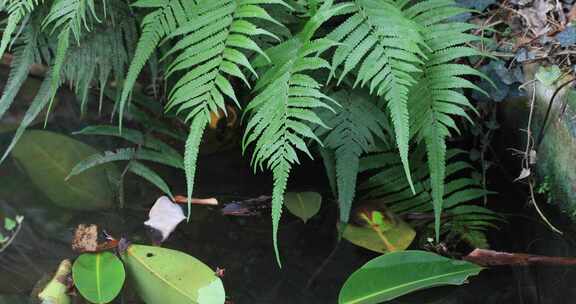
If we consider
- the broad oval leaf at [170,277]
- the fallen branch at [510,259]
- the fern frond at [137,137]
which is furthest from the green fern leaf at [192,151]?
the fallen branch at [510,259]

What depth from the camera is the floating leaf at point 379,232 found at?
68.7 inches

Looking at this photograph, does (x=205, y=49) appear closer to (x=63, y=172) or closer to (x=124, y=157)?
(x=124, y=157)

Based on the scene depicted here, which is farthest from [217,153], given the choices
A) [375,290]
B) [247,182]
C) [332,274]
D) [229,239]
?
[375,290]

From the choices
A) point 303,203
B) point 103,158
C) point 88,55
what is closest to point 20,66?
point 88,55

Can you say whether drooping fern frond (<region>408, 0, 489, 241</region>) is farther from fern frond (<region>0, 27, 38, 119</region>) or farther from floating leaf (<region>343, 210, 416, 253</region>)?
fern frond (<region>0, 27, 38, 119</region>)

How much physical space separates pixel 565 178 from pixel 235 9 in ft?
3.32

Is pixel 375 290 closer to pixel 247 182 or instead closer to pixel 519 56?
pixel 247 182

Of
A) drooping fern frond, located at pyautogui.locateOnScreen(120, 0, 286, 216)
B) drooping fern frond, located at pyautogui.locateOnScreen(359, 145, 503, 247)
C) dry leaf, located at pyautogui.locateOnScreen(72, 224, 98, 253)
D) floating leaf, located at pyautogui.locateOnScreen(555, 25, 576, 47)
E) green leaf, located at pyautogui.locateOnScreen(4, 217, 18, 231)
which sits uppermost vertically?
floating leaf, located at pyautogui.locateOnScreen(555, 25, 576, 47)

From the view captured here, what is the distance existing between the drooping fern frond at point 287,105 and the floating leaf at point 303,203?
0.43 meters

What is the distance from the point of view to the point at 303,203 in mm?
1920

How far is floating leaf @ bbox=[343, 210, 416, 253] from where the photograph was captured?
68.7 inches

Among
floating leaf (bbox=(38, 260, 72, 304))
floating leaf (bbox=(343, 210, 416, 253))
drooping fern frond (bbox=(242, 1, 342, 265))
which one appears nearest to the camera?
drooping fern frond (bbox=(242, 1, 342, 265))

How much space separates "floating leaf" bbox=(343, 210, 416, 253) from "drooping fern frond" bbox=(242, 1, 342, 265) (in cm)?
39

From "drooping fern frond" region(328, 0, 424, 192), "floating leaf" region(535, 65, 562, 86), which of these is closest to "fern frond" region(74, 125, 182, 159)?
"drooping fern frond" region(328, 0, 424, 192)
